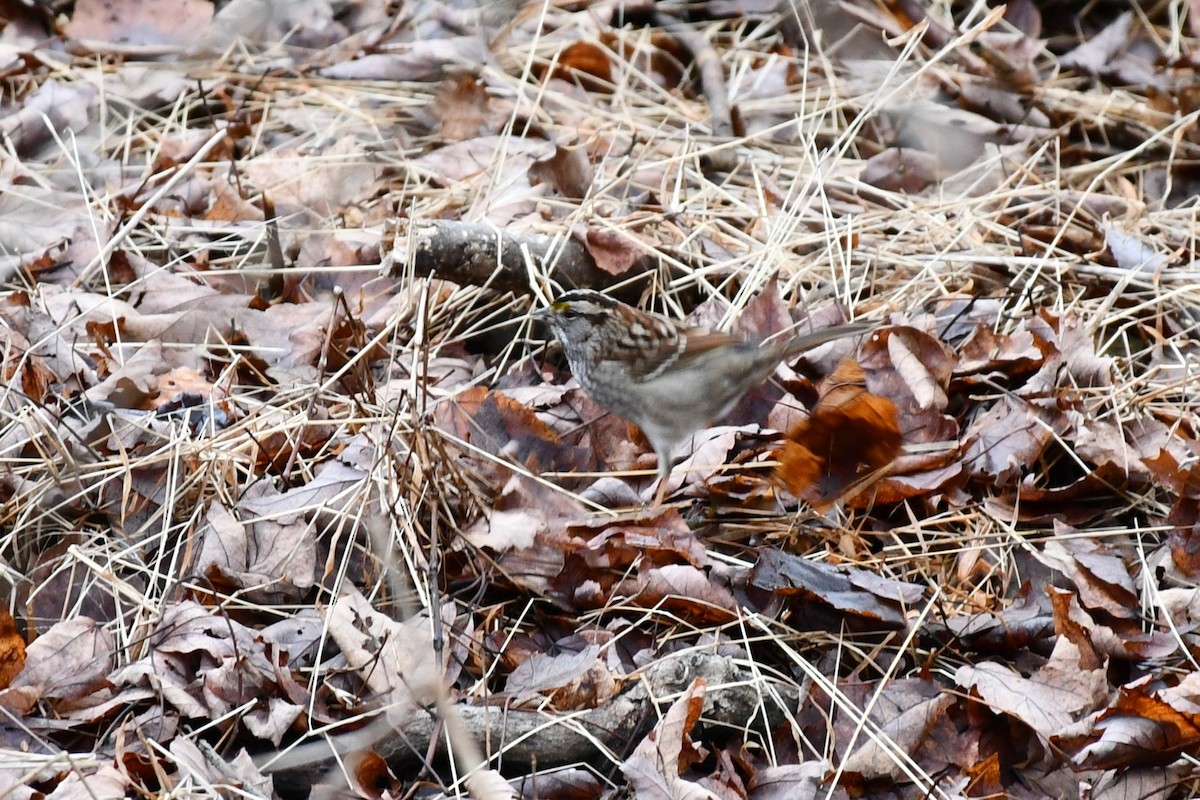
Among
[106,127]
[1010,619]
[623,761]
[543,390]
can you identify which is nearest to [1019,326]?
[1010,619]

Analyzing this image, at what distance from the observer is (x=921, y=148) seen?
5781 millimetres

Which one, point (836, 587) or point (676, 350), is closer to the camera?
point (836, 587)

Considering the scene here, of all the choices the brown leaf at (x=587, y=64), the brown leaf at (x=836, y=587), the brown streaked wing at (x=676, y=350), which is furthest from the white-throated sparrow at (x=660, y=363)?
the brown leaf at (x=587, y=64)

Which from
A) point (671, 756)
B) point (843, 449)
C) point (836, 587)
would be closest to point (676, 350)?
point (843, 449)

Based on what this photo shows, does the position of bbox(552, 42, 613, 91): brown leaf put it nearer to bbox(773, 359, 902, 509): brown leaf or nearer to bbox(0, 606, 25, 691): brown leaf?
bbox(773, 359, 902, 509): brown leaf

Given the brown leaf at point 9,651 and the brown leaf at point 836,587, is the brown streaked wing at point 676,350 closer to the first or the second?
the brown leaf at point 836,587

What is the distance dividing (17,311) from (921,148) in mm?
3866

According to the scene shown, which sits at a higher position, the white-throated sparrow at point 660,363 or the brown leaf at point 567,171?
the brown leaf at point 567,171

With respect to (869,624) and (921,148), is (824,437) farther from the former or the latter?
(921,148)

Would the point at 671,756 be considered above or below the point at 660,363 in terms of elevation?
below

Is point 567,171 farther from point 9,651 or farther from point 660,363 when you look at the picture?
point 9,651

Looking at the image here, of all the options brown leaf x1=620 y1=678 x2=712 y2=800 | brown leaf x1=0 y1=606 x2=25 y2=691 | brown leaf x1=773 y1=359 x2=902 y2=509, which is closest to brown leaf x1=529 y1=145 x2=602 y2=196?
brown leaf x1=773 y1=359 x2=902 y2=509

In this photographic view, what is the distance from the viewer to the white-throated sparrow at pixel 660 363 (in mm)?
4047

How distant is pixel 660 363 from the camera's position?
4.20 meters
